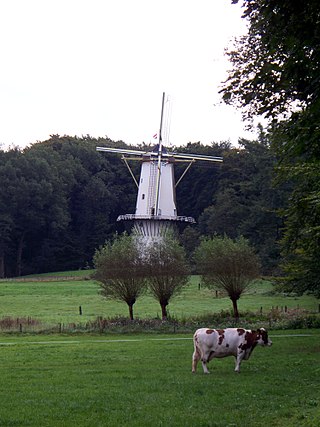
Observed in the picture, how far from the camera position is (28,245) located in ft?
279

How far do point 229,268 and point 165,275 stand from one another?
3667 millimetres

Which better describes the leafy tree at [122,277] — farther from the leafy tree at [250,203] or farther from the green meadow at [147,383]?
the leafy tree at [250,203]

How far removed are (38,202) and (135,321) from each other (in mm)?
48813

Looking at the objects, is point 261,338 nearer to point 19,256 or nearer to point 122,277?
point 122,277

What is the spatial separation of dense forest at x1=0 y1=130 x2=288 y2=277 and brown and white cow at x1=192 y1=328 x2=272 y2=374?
2062 inches

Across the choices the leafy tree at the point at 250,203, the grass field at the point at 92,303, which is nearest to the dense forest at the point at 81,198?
the leafy tree at the point at 250,203

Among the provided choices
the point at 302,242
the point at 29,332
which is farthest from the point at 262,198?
the point at 302,242

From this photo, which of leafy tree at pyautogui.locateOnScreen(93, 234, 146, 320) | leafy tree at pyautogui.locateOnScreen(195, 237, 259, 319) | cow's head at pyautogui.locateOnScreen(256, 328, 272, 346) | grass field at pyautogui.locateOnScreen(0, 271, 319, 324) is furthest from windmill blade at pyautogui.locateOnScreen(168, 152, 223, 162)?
cow's head at pyautogui.locateOnScreen(256, 328, 272, 346)

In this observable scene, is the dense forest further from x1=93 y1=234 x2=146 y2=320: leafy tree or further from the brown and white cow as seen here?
the brown and white cow

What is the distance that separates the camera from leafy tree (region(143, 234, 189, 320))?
34.8 m

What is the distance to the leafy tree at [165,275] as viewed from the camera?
3475 centimetres

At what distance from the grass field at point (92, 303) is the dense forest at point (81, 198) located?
17.1 m

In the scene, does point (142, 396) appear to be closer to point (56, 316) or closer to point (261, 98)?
point (261, 98)

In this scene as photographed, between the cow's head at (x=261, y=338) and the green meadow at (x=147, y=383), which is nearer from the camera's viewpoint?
the green meadow at (x=147, y=383)
